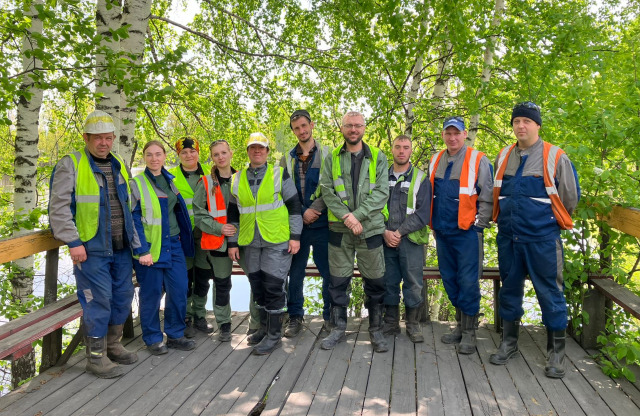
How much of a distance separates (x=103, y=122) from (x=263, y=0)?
4796mm

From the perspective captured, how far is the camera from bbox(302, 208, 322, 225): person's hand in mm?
4652

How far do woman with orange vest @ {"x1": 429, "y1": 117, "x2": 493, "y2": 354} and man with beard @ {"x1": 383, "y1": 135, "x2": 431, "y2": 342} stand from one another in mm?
160

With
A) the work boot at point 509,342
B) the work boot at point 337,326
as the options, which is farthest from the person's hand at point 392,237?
the work boot at point 509,342

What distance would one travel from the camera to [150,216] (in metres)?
4.30

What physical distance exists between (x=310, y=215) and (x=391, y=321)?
1.45m

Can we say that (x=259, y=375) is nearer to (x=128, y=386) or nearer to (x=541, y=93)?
(x=128, y=386)

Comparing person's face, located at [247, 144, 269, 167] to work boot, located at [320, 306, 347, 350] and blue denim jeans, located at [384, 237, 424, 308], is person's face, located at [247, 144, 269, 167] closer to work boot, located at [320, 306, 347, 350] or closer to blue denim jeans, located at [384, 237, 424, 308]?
blue denim jeans, located at [384, 237, 424, 308]

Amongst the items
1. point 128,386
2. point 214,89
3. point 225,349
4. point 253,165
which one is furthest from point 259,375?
point 214,89

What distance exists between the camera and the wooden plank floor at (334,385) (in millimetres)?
3346

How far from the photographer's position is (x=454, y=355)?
432 centimetres

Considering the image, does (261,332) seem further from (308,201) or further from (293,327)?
(308,201)

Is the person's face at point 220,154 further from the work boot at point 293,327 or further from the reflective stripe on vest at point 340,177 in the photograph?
the work boot at point 293,327

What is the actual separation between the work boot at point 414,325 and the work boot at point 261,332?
149 cm

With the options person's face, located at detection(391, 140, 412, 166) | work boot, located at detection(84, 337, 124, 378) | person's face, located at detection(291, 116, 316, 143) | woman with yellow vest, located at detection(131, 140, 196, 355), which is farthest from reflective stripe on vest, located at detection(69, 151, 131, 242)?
person's face, located at detection(391, 140, 412, 166)
